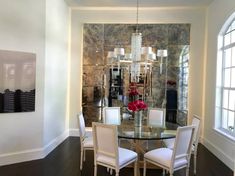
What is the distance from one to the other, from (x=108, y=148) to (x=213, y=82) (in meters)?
3.36

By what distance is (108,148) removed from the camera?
3350 millimetres

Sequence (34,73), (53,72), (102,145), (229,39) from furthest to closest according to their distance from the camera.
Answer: (53,72), (229,39), (34,73), (102,145)

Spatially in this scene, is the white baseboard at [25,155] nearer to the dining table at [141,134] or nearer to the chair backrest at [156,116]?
the dining table at [141,134]

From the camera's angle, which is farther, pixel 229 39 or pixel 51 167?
pixel 229 39

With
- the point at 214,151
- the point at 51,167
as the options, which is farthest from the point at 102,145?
the point at 214,151

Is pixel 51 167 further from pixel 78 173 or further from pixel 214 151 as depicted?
pixel 214 151

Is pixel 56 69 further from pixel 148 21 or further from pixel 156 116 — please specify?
pixel 148 21

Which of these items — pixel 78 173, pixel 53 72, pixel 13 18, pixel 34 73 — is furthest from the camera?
pixel 53 72

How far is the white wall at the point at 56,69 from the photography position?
16.5 feet

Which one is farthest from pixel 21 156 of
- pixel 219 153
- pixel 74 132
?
pixel 219 153

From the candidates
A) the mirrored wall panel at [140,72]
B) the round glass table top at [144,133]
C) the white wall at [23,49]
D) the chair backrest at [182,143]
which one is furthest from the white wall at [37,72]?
the chair backrest at [182,143]

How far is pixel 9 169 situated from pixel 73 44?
3.62 m

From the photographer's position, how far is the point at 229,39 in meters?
5.05

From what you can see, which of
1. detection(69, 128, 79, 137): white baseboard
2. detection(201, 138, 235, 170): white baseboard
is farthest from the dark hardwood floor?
detection(69, 128, 79, 137): white baseboard
